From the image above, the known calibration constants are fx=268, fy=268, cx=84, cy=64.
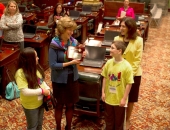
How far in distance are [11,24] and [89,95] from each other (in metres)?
2.08

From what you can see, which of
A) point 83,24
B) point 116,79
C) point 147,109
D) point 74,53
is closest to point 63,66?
point 74,53

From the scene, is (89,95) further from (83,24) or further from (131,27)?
(83,24)

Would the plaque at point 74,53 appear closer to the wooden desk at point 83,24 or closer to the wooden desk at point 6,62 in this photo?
the wooden desk at point 6,62

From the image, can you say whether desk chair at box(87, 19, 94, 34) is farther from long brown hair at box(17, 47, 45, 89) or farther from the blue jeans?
long brown hair at box(17, 47, 45, 89)

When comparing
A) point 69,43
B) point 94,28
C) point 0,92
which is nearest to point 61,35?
point 69,43

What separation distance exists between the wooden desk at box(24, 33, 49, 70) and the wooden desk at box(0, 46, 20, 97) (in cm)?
70

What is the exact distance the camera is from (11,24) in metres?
4.82

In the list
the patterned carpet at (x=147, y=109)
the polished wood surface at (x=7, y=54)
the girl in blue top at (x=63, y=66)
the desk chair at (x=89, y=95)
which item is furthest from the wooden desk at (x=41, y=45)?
the girl in blue top at (x=63, y=66)

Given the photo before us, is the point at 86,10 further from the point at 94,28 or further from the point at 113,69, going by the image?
the point at 113,69

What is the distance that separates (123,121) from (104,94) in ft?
1.34

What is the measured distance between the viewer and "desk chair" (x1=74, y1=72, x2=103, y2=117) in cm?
361

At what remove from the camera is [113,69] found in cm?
298

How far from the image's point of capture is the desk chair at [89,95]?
3.61 meters

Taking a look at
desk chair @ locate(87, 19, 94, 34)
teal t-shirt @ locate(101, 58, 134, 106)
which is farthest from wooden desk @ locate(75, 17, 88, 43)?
teal t-shirt @ locate(101, 58, 134, 106)
